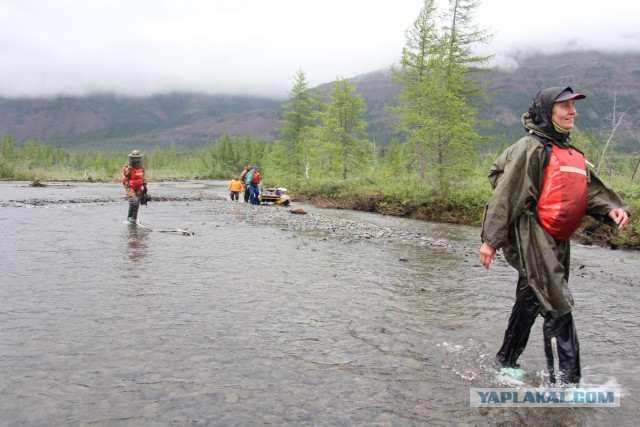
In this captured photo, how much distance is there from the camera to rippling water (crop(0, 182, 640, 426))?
11.7 ft

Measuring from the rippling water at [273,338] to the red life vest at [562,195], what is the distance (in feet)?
5.30

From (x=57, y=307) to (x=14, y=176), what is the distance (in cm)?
7552

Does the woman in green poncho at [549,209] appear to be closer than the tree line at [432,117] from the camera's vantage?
Yes

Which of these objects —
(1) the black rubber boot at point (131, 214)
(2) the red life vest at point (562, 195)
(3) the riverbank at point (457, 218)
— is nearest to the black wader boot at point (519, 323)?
(2) the red life vest at point (562, 195)

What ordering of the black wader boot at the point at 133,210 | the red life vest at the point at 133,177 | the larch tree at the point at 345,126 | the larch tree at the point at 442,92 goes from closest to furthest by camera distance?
the red life vest at the point at 133,177, the black wader boot at the point at 133,210, the larch tree at the point at 442,92, the larch tree at the point at 345,126

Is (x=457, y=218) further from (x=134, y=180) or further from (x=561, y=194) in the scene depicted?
(x=561, y=194)

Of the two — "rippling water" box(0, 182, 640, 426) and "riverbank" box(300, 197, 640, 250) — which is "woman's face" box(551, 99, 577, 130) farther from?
"riverbank" box(300, 197, 640, 250)

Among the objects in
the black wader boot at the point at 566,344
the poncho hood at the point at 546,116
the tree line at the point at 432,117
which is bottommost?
the black wader boot at the point at 566,344

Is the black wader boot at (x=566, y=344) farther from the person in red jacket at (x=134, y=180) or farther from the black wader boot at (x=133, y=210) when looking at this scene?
the black wader boot at (x=133, y=210)

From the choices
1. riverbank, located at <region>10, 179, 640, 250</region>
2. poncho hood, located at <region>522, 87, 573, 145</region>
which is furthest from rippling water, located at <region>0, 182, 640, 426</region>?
riverbank, located at <region>10, 179, 640, 250</region>

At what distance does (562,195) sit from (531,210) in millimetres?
293

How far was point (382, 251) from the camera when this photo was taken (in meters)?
11.9

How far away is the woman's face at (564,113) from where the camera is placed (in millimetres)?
3777

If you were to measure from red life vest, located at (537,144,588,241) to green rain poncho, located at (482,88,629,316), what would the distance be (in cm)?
7
